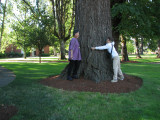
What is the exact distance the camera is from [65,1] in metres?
21.5

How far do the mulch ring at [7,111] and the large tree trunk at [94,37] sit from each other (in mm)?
2713

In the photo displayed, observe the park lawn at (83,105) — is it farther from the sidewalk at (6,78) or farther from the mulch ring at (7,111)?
the sidewalk at (6,78)

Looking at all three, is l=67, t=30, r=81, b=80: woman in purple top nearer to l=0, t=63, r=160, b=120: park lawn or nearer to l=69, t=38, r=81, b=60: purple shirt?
l=69, t=38, r=81, b=60: purple shirt

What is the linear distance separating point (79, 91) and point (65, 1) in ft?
65.4

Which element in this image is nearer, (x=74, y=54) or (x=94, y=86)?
(x=94, y=86)

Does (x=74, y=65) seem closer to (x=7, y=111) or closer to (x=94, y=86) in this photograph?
(x=94, y=86)

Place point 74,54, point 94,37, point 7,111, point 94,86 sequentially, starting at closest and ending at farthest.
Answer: point 7,111, point 94,86, point 74,54, point 94,37

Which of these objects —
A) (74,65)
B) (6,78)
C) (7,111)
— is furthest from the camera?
(6,78)

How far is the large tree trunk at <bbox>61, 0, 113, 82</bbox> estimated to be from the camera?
200 inches

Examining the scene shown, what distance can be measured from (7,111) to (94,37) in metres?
3.55

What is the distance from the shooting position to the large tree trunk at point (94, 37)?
16.7 ft

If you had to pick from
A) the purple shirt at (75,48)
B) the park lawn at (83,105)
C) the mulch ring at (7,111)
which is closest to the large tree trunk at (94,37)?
the purple shirt at (75,48)

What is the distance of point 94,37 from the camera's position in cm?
515

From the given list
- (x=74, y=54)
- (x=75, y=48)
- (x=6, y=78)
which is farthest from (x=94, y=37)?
(x=6, y=78)
